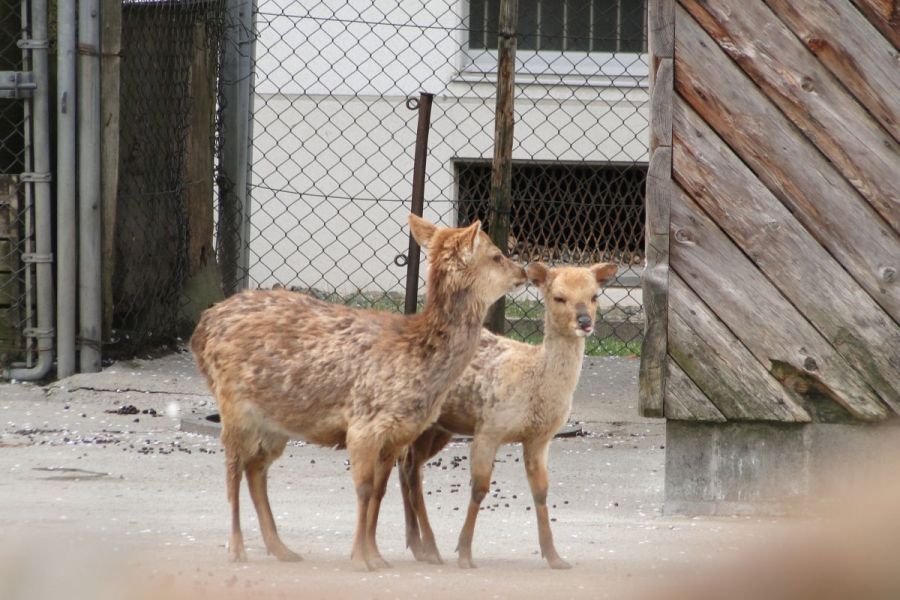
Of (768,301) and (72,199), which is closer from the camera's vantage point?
(768,301)

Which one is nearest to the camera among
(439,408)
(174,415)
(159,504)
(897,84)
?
(439,408)

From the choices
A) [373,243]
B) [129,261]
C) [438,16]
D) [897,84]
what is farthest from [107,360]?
[897,84]

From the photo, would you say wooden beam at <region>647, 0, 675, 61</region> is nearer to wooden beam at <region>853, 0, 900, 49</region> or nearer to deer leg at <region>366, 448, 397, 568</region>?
wooden beam at <region>853, 0, 900, 49</region>

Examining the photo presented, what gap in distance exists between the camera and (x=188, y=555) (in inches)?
177

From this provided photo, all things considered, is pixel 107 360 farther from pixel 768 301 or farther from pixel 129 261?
pixel 768 301

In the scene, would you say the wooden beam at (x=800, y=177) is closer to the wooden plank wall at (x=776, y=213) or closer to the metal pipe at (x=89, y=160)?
the wooden plank wall at (x=776, y=213)

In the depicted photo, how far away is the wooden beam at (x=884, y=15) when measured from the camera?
5.14 meters

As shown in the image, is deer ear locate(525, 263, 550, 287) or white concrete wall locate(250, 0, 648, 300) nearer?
deer ear locate(525, 263, 550, 287)

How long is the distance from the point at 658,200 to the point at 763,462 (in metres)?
1.14

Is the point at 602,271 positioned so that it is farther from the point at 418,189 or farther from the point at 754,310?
the point at 418,189

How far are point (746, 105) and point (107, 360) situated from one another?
448 cm

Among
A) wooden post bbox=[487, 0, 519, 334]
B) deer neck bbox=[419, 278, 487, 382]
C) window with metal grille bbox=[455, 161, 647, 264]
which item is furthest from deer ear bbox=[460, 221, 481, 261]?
window with metal grille bbox=[455, 161, 647, 264]

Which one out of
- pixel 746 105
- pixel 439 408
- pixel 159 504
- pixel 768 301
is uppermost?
pixel 746 105

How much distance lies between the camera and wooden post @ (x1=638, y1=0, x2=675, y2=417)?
5238 mm
